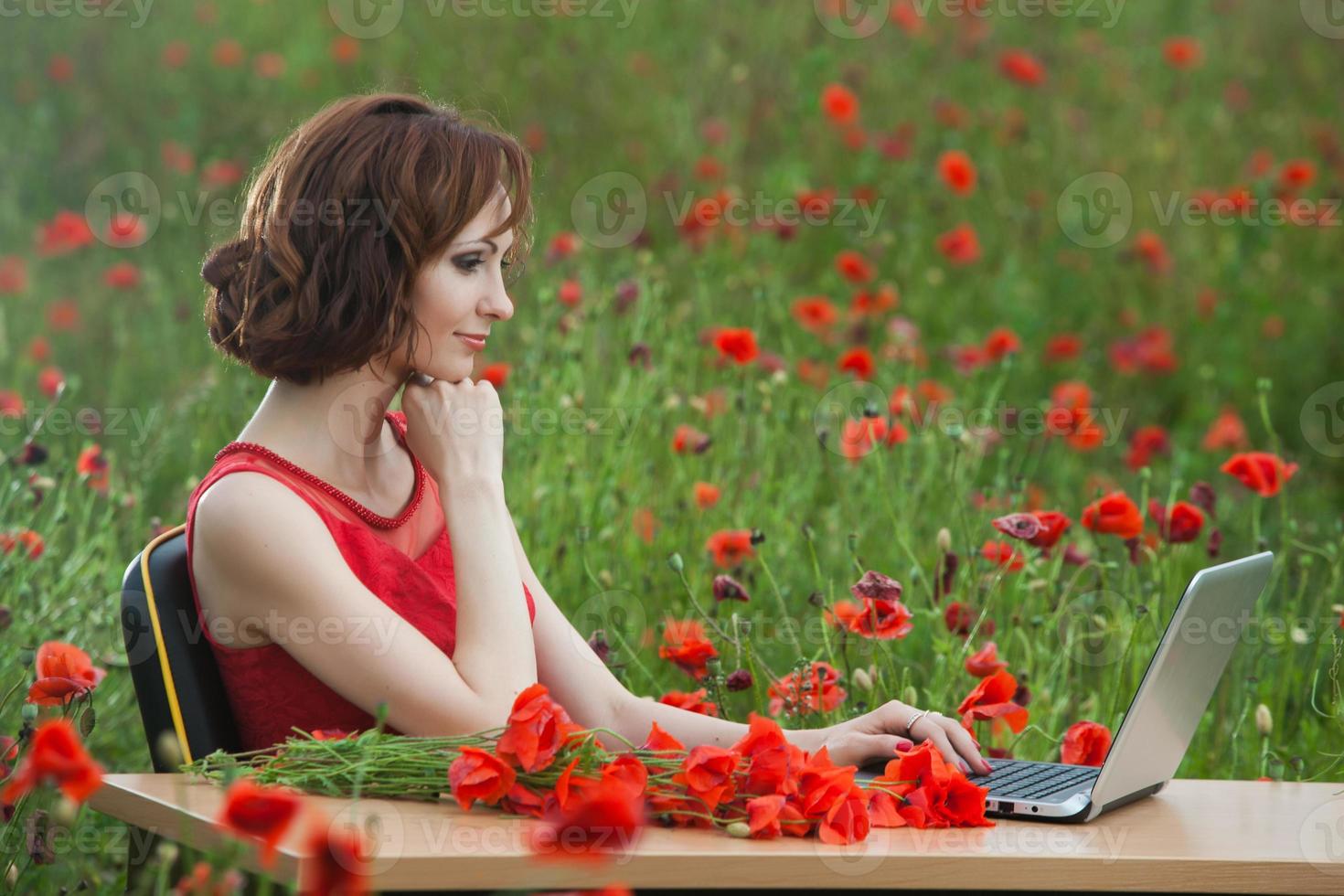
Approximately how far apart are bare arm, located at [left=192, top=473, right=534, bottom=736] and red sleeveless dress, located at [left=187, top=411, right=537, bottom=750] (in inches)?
1.1

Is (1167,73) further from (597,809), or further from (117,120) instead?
(597,809)

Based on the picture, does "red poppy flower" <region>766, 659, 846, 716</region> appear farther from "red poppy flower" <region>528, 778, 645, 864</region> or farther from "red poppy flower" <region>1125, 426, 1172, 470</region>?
"red poppy flower" <region>1125, 426, 1172, 470</region>

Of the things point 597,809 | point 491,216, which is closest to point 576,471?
point 491,216

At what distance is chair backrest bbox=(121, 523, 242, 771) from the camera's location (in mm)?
1735

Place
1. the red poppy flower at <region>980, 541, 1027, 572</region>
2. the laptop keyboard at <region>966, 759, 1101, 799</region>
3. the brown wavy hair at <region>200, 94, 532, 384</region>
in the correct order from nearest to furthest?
1. the laptop keyboard at <region>966, 759, 1101, 799</region>
2. the brown wavy hair at <region>200, 94, 532, 384</region>
3. the red poppy flower at <region>980, 541, 1027, 572</region>

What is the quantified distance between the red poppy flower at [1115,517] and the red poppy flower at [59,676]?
4.95 feet

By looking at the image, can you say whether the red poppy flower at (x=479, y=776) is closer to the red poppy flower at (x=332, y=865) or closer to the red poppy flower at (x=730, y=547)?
the red poppy flower at (x=332, y=865)

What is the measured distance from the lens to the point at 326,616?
1.75 meters

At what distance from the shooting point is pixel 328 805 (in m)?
1.46

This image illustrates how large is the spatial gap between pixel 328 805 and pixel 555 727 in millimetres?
228

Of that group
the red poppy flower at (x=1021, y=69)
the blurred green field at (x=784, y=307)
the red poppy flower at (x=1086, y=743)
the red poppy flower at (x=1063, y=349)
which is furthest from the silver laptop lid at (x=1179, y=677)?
the red poppy flower at (x=1021, y=69)
